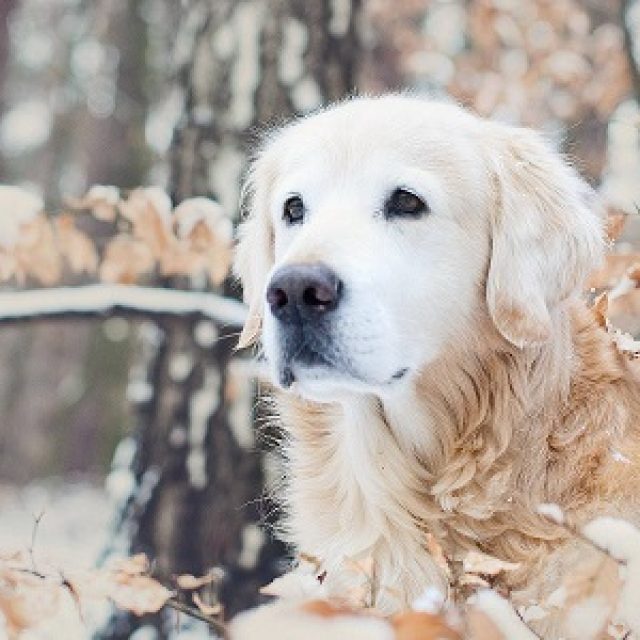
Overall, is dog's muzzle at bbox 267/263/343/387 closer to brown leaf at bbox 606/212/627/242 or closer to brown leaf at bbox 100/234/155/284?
brown leaf at bbox 606/212/627/242

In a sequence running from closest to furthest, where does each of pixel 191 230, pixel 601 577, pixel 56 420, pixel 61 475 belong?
pixel 601 577 → pixel 191 230 → pixel 61 475 → pixel 56 420

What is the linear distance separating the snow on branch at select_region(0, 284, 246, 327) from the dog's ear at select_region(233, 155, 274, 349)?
796 millimetres

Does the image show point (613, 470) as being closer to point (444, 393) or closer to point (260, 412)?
point (444, 393)

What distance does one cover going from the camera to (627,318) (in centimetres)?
436

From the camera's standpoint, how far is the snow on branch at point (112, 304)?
405 centimetres

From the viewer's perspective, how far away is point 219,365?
4.50 metres

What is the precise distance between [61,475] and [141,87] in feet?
17.9

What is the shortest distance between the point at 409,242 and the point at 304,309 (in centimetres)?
35

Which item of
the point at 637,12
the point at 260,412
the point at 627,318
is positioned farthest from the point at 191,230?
the point at 637,12

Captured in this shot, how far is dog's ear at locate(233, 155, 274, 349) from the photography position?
124 inches

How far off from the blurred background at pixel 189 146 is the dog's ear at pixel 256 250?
0.57 metres

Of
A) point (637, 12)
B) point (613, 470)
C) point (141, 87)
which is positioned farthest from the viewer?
point (141, 87)

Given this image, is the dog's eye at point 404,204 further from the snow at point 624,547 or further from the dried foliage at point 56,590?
the snow at point 624,547

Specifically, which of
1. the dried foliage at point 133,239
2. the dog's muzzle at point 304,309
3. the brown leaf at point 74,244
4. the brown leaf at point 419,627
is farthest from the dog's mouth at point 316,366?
the brown leaf at point 74,244
